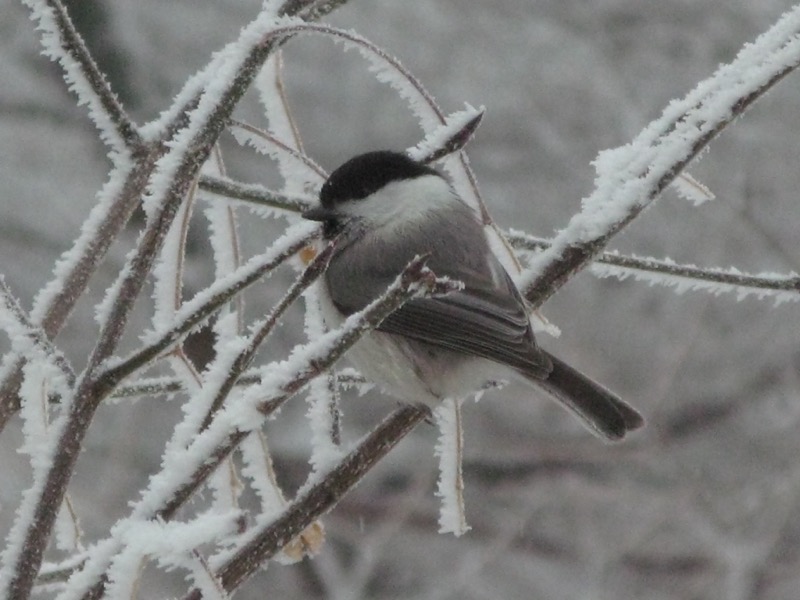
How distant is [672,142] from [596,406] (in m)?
0.63

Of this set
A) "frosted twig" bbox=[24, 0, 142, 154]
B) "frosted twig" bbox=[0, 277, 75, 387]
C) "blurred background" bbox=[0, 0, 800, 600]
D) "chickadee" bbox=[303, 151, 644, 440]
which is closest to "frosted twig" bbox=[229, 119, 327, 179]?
"frosted twig" bbox=[24, 0, 142, 154]

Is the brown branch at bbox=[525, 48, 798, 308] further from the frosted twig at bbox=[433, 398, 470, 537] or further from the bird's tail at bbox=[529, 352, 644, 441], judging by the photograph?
the bird's tail at bbox=[529, 352, 644, 441]

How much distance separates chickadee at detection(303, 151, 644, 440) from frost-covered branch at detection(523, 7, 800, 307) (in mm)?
467

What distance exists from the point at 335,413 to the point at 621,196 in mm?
A: 304

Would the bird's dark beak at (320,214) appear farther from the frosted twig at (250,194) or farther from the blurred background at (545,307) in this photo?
the blurred background at (545,307)

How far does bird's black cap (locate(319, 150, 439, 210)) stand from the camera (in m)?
1.69

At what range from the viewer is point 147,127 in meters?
0.90

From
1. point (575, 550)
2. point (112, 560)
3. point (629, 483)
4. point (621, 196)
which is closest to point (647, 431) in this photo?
point (629, 483)

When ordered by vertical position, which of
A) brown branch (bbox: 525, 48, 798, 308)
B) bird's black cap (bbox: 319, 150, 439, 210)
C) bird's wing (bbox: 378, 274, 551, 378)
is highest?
bird's black cap (bbox: 319, 150, 439, 210)

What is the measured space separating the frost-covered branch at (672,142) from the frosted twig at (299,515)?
26 cm

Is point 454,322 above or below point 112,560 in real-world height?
above

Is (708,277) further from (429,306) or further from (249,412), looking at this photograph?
(429,306)

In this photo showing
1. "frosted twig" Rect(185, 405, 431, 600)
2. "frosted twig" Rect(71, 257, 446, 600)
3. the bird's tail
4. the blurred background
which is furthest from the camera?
the blurred background

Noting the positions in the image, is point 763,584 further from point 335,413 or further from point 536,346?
point 335,413
